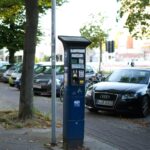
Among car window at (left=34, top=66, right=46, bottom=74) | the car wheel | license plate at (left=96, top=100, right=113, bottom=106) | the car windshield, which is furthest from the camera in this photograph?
car window at (left=34, top=66, right=46, bottom=74)

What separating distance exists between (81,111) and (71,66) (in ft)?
2.80

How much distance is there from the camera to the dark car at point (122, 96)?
45.8ft

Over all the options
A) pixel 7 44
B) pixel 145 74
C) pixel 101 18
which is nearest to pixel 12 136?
pixel 145 74

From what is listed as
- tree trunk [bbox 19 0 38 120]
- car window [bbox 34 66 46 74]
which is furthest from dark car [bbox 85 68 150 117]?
car window [bbox 34 66 46 74]

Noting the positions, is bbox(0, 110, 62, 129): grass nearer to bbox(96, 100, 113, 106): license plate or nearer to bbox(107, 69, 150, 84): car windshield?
bbox(96, 100, 113, 106): license plate

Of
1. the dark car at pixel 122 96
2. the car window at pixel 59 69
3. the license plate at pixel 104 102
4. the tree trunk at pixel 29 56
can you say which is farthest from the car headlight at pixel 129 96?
the car window at pixel 59 69

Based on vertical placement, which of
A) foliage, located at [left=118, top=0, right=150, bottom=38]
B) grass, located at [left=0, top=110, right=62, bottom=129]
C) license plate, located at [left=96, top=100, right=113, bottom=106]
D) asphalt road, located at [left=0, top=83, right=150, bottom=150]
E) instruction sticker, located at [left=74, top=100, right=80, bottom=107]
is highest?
foliage, located at [left=118, top=0, right=150, bottom=38]

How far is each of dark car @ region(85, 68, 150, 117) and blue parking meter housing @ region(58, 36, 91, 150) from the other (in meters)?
5.47

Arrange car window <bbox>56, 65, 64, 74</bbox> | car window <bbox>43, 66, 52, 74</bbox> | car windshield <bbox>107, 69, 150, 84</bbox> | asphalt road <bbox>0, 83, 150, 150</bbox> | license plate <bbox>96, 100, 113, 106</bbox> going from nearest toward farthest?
asphalt road <bbox>0, 83, 150, 150</bbox>
license plate <bbox>96, 100, 113, 106</bbox>
car windshield <bbox>107, 69, 150, 84</bbox>
car window <bbox>56, 65, 64, 74</bbox>
car window <bbox>43, 66, 52, 74</bbox>

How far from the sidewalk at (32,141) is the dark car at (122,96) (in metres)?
3.92

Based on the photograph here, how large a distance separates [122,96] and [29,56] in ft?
12.3

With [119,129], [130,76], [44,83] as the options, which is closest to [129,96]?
[130,76]

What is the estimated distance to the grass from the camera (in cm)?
1089

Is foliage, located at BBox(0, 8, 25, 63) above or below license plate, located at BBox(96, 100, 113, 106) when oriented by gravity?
above
